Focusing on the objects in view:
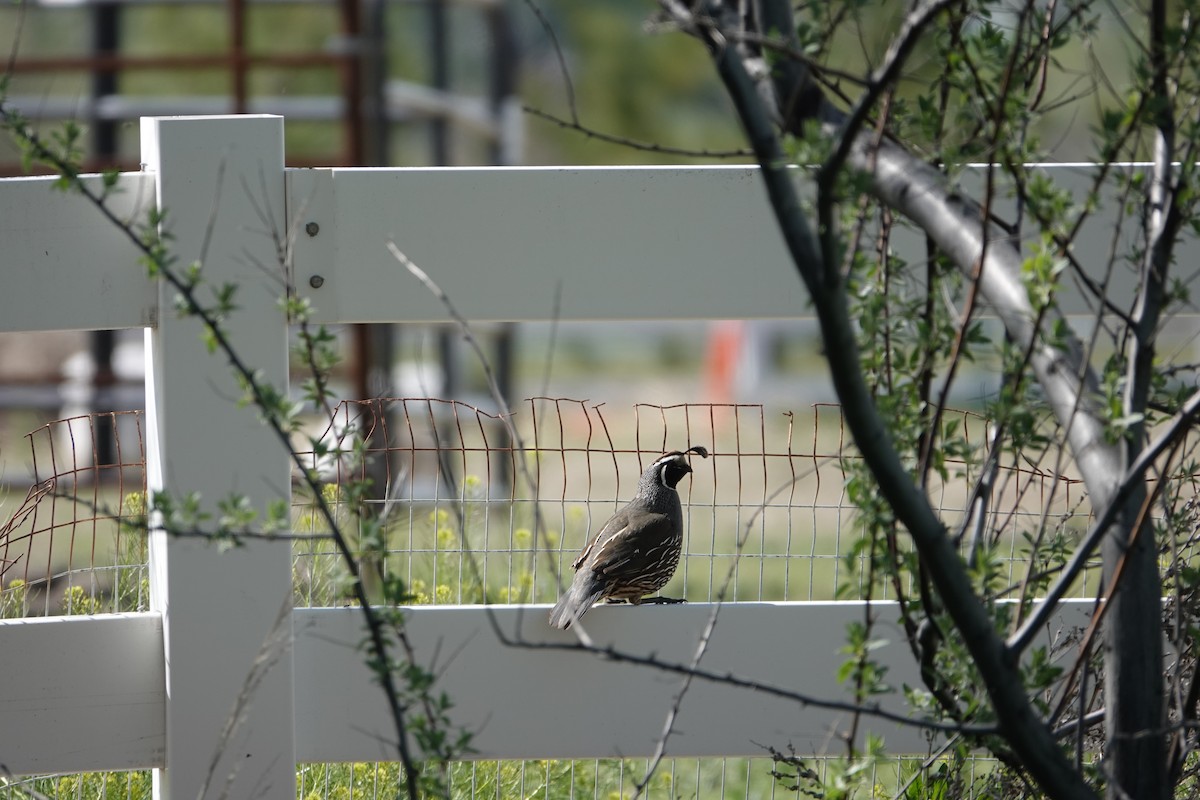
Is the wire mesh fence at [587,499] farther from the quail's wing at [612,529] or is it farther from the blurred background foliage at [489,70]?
A: the blurred background foliage at [489,70]

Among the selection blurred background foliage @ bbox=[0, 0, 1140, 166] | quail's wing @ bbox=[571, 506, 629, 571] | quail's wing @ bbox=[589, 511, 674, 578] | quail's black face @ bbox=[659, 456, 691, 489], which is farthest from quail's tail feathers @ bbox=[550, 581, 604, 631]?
blurred background foliage @ bbox=[0, 0, 1140, 166]

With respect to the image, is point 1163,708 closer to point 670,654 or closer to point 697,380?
point 670,654

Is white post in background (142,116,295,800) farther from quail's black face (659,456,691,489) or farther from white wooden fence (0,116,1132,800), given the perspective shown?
quail's black face (659,456,691,489)

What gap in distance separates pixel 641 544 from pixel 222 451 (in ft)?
4.16

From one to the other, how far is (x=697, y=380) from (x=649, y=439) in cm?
1069

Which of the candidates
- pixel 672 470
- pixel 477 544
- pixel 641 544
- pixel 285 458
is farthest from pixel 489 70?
pixel 285 458

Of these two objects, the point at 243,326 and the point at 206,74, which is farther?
the point at 206,74

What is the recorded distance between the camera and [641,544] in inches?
144

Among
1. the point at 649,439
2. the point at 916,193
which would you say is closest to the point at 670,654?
the point at 916,193

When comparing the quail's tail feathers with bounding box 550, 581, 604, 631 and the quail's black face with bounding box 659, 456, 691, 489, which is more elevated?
the quail's black face with bounding box 659, 456, 691, 489

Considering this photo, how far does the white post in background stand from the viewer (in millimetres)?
2773

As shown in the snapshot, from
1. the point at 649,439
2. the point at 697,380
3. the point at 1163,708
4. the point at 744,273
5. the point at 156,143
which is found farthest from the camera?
the point at 697,380

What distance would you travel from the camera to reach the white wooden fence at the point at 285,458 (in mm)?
2781

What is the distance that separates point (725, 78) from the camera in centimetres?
165
